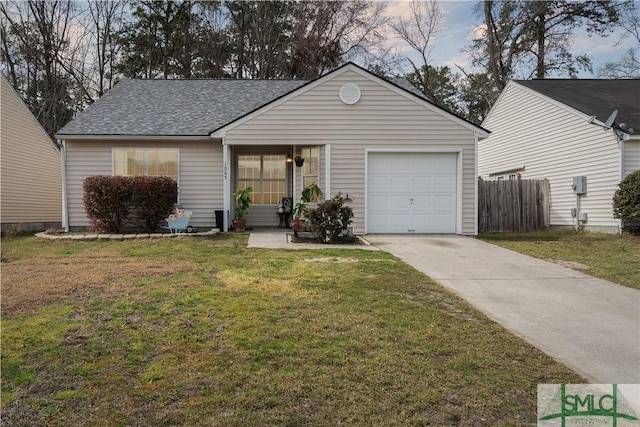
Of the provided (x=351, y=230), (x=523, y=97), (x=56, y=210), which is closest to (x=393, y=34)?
(x=523, y=97)

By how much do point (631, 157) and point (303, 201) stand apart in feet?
31.7

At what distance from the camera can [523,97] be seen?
17250mm

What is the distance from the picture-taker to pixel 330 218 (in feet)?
32.6

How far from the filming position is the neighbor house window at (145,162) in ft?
41.0

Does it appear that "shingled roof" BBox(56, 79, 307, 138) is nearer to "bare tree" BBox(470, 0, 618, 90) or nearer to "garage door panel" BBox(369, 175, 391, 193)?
"garage door panel" BBox(369, 175, 391, 193)

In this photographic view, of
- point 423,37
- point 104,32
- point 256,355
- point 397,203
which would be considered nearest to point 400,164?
point 397,203

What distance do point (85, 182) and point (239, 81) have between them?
24.9 ft

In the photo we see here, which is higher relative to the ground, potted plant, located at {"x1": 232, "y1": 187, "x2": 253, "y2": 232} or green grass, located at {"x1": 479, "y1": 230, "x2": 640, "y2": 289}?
potted plant, located at {"x1": 232, "y1": 187, "x2": 253, "y2": 232}

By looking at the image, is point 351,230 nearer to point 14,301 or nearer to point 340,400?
point 14,301

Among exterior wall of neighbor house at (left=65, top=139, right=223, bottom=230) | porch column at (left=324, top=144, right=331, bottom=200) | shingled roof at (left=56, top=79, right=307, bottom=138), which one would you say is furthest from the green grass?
shingled roof at (left=56, top=79, right=307, bottom=138)

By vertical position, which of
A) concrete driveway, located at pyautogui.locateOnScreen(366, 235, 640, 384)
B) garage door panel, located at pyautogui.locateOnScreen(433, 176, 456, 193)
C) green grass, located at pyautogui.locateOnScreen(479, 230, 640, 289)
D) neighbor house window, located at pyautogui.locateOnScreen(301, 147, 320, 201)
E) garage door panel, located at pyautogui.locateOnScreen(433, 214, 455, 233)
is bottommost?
concrete driveway, located at pyautogui.locateOnScreen(366, 235, 640, 384)

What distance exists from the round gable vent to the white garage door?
1.63m

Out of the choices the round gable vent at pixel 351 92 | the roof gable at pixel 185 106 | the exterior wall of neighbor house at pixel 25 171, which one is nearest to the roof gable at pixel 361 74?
the roof gable at pixel 185 106

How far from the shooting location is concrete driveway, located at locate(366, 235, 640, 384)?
3.44m
